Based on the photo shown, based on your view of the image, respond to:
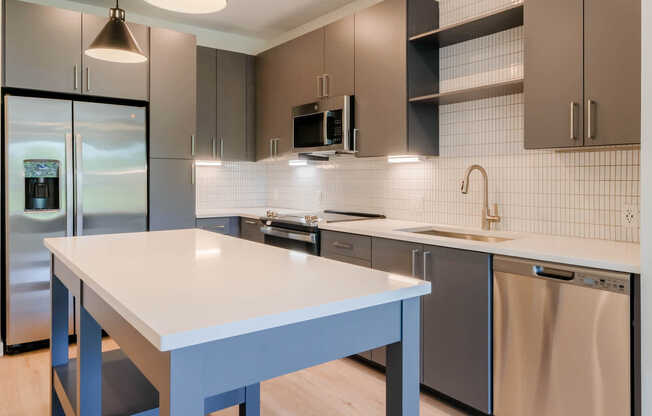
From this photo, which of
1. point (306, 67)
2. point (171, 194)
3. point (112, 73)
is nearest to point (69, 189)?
point (171, 194)

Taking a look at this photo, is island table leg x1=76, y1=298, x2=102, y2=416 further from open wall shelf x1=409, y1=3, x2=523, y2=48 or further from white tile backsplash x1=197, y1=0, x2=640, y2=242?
open wall shelf x1=409, y1=3, x2=523, y2=48

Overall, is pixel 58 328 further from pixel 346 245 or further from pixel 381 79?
pixel 381 79

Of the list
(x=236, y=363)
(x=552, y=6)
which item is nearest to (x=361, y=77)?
(x=552, y=6)

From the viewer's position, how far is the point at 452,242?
232 centimetres

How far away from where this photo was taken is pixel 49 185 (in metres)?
3.22

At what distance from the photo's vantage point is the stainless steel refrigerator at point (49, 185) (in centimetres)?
310

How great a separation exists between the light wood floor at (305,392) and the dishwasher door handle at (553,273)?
90 cm

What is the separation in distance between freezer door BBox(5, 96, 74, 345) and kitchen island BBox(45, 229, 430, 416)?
1629 mm

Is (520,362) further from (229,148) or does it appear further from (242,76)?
(242,76)

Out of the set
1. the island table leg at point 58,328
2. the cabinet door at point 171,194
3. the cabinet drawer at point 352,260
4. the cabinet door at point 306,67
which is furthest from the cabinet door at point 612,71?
the cabinet door at point 171,194

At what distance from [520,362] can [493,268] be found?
43 cm

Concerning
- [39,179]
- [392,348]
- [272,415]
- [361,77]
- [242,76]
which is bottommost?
[272,415]

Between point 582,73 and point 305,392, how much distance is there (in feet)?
7.10

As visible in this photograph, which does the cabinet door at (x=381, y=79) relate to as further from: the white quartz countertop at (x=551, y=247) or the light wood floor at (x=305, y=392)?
the light wood floor at (x=305, y=392)
